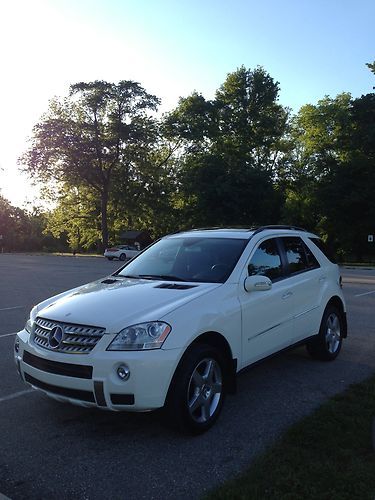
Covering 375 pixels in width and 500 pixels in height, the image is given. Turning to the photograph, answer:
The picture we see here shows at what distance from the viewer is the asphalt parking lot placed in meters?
3.37

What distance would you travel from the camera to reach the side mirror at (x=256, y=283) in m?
4.79

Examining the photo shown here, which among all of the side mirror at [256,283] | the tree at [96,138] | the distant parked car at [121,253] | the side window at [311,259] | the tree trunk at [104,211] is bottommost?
the distant parked car at [121,253]

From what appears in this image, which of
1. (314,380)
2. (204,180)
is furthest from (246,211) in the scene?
(314,380)

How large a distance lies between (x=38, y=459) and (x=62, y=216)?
5841 cm

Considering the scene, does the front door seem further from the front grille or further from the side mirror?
the front grille

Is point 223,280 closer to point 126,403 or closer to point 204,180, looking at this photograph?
point 126,403

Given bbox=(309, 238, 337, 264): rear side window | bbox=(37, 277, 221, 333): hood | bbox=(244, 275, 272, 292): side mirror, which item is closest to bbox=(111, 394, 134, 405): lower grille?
bbox=(37, 277, 221, 333): hood

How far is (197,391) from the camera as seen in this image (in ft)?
13.7

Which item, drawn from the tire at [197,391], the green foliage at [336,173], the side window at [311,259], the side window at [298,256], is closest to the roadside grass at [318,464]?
the tire at [197,391]

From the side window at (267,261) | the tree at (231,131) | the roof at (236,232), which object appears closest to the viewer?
the side window at (267,261)

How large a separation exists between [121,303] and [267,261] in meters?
1.86

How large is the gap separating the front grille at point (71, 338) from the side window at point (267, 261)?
5.94ft

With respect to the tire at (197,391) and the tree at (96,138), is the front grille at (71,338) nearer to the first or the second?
the tire at (197,391)

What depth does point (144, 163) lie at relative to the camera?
55.4 metres
